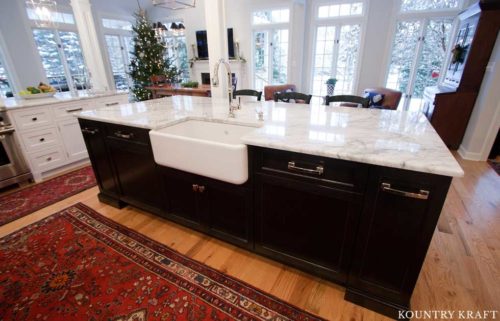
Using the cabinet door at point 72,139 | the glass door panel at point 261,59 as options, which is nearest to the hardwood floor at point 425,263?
the cabinet door at point 72,139

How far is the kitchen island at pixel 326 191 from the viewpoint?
1.07 m

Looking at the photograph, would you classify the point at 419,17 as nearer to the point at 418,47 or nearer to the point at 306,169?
the point at 418,47

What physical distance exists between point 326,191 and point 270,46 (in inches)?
226

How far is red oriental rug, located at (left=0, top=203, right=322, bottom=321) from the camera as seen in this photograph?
134cm

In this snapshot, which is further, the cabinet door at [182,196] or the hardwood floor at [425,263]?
the cabinet door at [182,196]

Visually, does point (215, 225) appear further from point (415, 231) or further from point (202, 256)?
point (415, 231)

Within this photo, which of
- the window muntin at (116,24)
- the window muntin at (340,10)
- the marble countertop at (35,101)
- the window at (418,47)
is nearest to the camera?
the marble countertop at (35,101)

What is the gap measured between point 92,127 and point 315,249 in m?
2.09

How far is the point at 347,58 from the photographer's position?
544 centimetres

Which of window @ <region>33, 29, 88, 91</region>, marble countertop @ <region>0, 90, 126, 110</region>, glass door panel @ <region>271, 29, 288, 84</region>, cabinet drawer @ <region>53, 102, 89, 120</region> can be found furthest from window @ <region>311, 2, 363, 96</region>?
window @ <region>33, 29, 88, 91</region>

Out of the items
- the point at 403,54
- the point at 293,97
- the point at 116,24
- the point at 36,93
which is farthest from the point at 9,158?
the point at 403,54

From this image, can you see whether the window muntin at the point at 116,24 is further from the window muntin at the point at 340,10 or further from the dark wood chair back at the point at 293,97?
the dark wood chair back at the point at 293,97

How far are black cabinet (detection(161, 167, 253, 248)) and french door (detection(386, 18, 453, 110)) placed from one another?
5.27 m

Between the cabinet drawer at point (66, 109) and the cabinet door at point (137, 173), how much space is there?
1.57m
